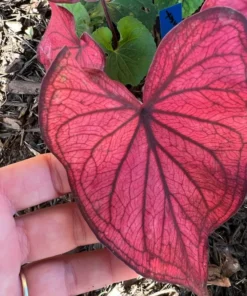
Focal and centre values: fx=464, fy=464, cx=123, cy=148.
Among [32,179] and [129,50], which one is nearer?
[32,179]

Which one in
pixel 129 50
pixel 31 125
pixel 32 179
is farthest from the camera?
pixel 31 125

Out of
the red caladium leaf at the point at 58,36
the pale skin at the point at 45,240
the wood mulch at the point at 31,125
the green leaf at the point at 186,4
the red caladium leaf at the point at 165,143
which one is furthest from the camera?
the wood mulch at the point at 31,125

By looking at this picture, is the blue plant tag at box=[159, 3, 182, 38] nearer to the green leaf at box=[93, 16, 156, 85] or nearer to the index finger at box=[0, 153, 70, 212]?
the green leaf at box=[93, 16, 156, 85]

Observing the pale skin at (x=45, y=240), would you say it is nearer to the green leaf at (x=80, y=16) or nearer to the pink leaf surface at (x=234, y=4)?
the green leaf at (x=80, y=16)

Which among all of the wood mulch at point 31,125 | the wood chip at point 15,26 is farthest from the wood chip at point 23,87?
the wood chip at point 15,26

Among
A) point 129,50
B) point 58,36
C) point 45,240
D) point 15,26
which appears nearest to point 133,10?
point 129,50

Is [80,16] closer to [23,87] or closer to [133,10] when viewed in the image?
[133,10]

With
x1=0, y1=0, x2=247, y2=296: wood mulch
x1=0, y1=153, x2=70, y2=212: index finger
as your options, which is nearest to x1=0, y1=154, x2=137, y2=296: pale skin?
x1=0, y1=153, x2=70, y2=212: index finger
